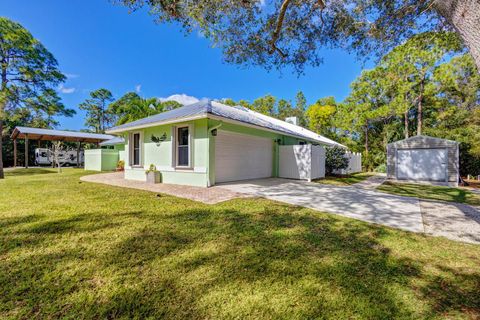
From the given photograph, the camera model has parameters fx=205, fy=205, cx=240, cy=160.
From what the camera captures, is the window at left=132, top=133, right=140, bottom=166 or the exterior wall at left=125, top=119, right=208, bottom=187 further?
the window at left=132, top=133, right=140, bottom=166

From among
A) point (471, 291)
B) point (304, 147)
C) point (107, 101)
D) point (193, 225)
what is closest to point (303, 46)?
point (304, 147)

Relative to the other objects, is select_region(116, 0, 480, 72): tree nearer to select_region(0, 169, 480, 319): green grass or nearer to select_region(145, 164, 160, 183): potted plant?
select_region(0, 169, 480, 319): green grass

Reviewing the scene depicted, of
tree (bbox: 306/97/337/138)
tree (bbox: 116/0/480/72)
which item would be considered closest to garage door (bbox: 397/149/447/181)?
tree (bbox: 116/0/480/72)

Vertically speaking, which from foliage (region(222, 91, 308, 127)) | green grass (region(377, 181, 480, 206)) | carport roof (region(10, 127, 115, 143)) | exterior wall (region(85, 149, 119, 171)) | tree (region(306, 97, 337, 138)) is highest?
foliage (region(222, 91, 308, 127))

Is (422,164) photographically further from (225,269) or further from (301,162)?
(225,269)

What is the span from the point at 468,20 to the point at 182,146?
8372 millimetres

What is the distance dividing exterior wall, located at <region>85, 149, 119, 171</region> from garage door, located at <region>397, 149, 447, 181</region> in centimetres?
2221

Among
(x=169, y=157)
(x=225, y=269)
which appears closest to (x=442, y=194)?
(x=225, y=269)

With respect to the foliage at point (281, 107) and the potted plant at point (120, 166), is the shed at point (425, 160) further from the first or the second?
the foliage at point (281, 107)

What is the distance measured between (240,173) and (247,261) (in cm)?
Answer: 733

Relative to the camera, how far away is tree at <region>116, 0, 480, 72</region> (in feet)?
18.9

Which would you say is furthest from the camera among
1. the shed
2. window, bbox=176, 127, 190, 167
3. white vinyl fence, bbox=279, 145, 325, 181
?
the shed

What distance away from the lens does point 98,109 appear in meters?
39.3

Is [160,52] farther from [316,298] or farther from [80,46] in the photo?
[316,298]
